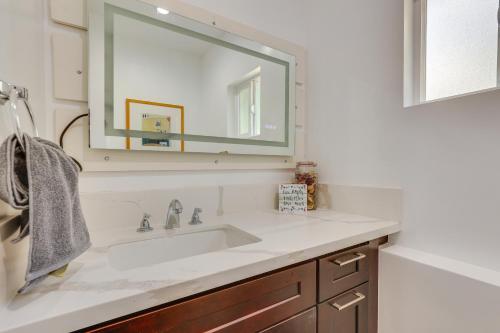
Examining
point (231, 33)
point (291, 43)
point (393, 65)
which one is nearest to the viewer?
point (393, 65)

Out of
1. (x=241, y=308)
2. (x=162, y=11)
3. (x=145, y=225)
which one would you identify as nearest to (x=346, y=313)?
(x=241, y=308)

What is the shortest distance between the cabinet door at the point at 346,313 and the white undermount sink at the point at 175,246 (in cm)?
31

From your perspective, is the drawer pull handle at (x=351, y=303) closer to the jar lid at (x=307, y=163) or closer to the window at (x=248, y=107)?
the jar lid at (x=307, y=163)

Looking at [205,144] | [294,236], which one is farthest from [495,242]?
[205,144]

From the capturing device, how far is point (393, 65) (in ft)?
3.23

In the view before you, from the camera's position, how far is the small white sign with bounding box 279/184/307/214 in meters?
1.19

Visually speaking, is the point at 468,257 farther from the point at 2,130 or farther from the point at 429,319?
the point at 2,130

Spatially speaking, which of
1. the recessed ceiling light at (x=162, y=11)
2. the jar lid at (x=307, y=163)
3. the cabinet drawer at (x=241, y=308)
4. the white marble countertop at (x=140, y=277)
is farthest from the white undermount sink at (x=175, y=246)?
the recessed ceiling light at (x=162, y=11)

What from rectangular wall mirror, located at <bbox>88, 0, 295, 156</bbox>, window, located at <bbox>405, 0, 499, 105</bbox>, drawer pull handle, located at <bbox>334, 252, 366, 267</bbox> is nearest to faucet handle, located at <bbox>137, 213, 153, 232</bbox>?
rectangular wall mirror, located at <bbox>88, 0, 295, 156</bbox>

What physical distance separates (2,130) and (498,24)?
1419mm

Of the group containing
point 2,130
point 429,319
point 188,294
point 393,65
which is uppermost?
point 393,65

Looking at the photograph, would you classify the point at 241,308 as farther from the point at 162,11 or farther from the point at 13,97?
the point at 162,11

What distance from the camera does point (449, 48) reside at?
0.89 m

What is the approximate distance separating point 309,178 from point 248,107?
0.49 metres
